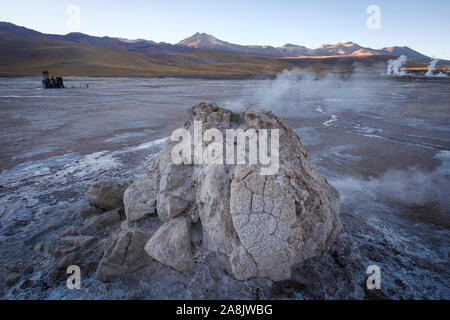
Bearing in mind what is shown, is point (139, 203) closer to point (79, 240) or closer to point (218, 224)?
point (79, 240)

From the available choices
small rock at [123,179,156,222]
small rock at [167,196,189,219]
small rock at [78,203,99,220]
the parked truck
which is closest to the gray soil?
small rock at [78,203,99,220]

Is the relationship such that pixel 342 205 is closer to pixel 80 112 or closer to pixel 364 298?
pixel 364 298

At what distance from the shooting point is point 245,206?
2240 mm

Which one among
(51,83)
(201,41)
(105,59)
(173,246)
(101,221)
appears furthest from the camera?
(201,41)

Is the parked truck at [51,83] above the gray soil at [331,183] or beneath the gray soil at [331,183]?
above

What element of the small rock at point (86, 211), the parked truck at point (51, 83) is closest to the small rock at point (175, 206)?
the small rock at point (86, 211)

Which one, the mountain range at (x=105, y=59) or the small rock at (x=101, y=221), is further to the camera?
the mountain range at (x=105, y=59)

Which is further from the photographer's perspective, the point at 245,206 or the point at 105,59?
the point at 105,59

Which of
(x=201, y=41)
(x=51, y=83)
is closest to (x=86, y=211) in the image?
(x=51, y=83)

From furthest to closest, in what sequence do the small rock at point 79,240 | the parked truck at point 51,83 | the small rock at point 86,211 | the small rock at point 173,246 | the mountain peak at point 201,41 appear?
the mountain peak at point 201,41 < the parked truck at point 51,83 < the small rock at point 86,211 < the small rock at point 79,240 < the small rock at point 173,246

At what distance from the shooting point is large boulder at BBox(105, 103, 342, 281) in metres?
2.20

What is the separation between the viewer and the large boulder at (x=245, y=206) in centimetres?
220

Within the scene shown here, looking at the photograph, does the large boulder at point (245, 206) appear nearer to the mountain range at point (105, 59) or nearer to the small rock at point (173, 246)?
the small rock at point (173, 246)

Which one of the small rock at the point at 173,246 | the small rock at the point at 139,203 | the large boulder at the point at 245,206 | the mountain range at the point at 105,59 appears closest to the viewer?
the large boulder at the point at 245,206
